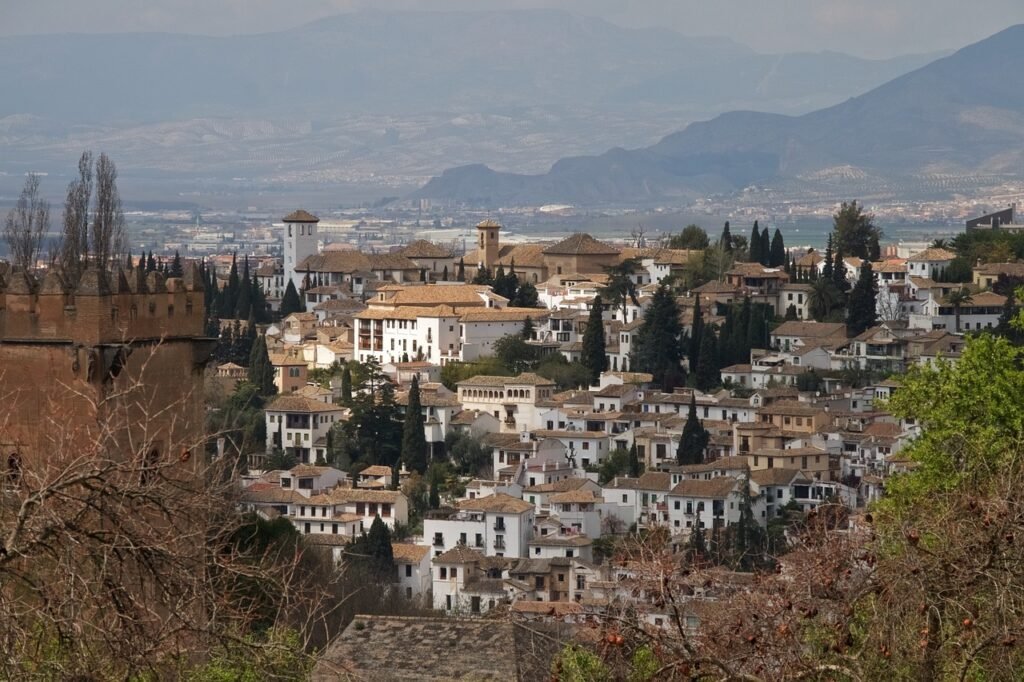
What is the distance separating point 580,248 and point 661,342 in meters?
20.4

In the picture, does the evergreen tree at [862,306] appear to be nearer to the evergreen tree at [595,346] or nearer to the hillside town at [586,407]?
the hillside town at [586,407]

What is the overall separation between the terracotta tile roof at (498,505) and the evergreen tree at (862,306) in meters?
18.0

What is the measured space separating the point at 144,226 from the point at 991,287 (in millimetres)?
130928

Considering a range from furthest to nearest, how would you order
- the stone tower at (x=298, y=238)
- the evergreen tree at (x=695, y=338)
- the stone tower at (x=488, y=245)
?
the stone tower at (x=298, y=238) → the stone tower at (x=488, y=245) → the evergreen tree at (x=695, y=338)

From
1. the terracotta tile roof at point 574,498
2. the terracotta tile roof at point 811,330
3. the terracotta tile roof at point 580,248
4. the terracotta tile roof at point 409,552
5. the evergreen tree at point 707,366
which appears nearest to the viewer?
the terracotta tile roof at point 409,552

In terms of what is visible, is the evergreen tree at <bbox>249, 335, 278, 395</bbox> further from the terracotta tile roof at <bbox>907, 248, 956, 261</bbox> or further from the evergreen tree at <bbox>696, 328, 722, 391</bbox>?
the terracotta tile roof at <bbox>907, 248, 956, 261</bbox>

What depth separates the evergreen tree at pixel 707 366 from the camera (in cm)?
6175

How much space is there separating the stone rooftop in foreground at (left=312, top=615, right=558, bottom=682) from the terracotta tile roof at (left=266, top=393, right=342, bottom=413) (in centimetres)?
3546

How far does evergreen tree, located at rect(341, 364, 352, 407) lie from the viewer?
59.6 metres

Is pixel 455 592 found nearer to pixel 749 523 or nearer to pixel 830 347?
pixel 749 523

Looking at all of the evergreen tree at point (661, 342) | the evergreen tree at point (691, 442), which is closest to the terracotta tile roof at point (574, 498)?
the evergreen tree at point (691, 442)

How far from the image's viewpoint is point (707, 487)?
167ft

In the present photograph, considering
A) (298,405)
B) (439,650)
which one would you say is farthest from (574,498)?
(439,650)

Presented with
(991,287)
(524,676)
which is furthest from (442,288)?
(524,676)
